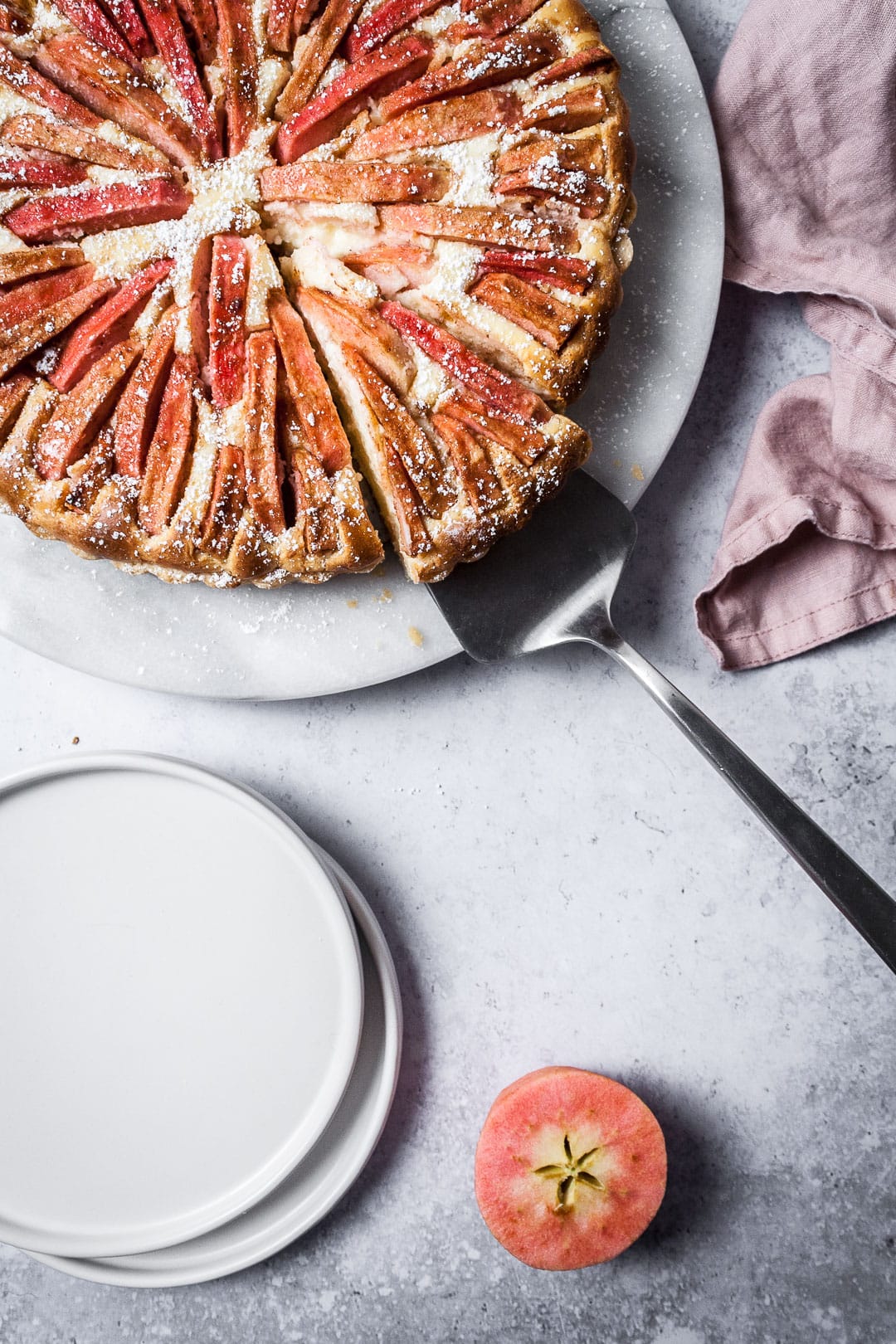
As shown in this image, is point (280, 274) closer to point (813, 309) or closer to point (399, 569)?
point (399, 569)

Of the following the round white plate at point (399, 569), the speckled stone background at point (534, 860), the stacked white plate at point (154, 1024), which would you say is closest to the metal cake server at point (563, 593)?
the round white plate at point (399, 569)

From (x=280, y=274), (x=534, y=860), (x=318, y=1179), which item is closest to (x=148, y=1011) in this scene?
(x=318, y=1179)

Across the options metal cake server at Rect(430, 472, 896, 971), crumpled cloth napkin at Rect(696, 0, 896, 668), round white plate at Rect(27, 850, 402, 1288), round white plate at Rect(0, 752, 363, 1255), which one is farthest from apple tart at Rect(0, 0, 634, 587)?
round white plate at Rect(27, 850, 402, 1288)

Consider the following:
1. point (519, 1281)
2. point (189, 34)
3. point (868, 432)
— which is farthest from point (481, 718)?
point (189, 34)

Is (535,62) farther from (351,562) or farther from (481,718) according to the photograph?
(481,718)

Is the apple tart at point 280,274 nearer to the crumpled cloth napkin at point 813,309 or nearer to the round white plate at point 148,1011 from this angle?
the crumpled cloth napkin at point 813,309

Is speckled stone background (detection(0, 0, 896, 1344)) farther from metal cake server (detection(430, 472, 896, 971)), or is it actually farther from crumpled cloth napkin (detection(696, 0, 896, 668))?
metal cake server (detection(430, 472, 896, 971))
